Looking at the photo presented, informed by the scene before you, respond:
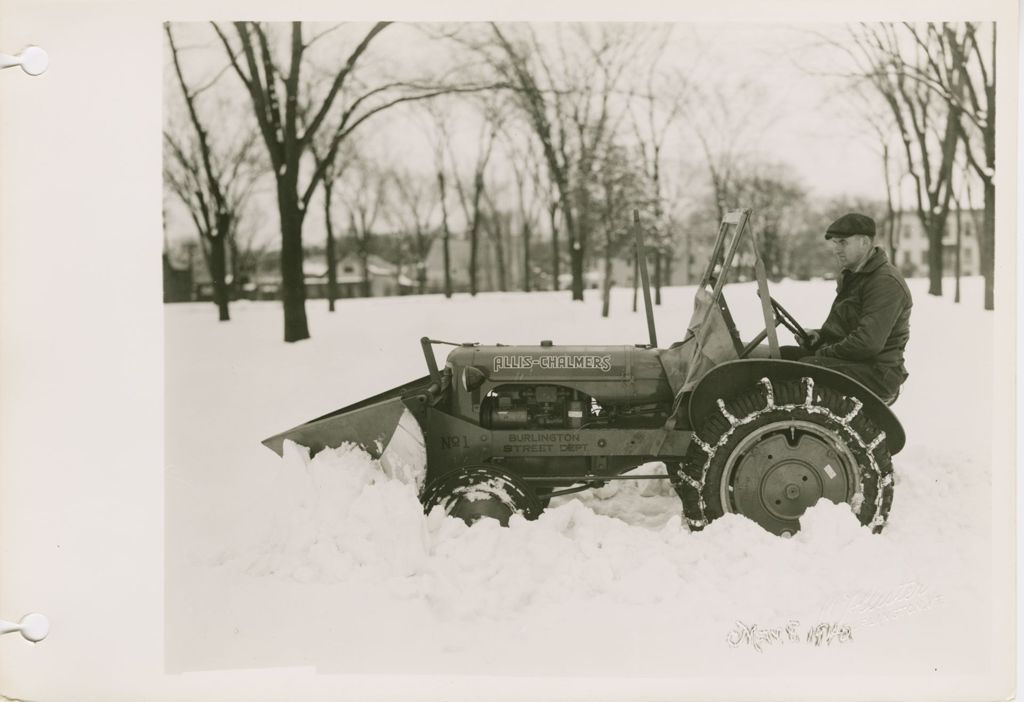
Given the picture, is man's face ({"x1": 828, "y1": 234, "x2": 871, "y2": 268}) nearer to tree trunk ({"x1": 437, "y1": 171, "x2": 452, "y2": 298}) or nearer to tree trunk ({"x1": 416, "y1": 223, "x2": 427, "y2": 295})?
tree trunk ({"x1": 437, "y1": 171, "x2": 452, "y2": 298})

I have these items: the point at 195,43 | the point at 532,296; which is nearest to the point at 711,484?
the point at 532,296

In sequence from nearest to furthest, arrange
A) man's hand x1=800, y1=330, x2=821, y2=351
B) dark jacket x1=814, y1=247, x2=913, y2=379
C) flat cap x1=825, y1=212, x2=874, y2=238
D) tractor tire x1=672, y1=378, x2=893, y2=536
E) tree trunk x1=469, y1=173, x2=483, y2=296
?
tractor tire x1=672, y1=378, x2=893, y2=536 → dark jacket x1=814, y1=247, x2=913, y2=379 → flat cap x1=825, y1=212, x2=874, y2=238 → man's hand x1=800, y1=330, x2=821, y2=351 → tree trunk x1=469, y1=173, x2=483, y2=296

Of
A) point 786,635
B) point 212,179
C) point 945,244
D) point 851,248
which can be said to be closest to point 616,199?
point 851,248

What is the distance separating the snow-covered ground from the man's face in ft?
0.56

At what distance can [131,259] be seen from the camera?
3803 mm

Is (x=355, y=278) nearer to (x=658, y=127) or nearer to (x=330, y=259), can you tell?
(x=330, y=259)

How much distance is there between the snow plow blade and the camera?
3.88m

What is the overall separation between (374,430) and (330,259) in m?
0.82

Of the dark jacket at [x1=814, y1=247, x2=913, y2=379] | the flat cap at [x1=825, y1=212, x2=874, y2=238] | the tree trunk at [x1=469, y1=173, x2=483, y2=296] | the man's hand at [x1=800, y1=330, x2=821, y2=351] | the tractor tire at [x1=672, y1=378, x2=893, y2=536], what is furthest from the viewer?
the tree trunk at [x1=469, y1=173, x2=483, y2=296]

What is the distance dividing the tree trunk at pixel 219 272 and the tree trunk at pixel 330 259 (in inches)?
17.4

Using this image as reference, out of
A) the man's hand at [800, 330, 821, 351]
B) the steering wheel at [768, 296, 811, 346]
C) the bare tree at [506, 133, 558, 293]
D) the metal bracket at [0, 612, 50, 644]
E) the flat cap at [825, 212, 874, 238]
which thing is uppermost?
the bare tree at [506, 133, 558, 293]

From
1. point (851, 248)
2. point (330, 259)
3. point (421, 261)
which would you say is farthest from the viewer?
point (421, 261)

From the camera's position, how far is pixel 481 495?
3789 millimetres

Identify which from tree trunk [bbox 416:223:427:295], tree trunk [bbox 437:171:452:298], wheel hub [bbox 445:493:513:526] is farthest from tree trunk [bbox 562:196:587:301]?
wheel hub [bbox 445:493:513:526]
